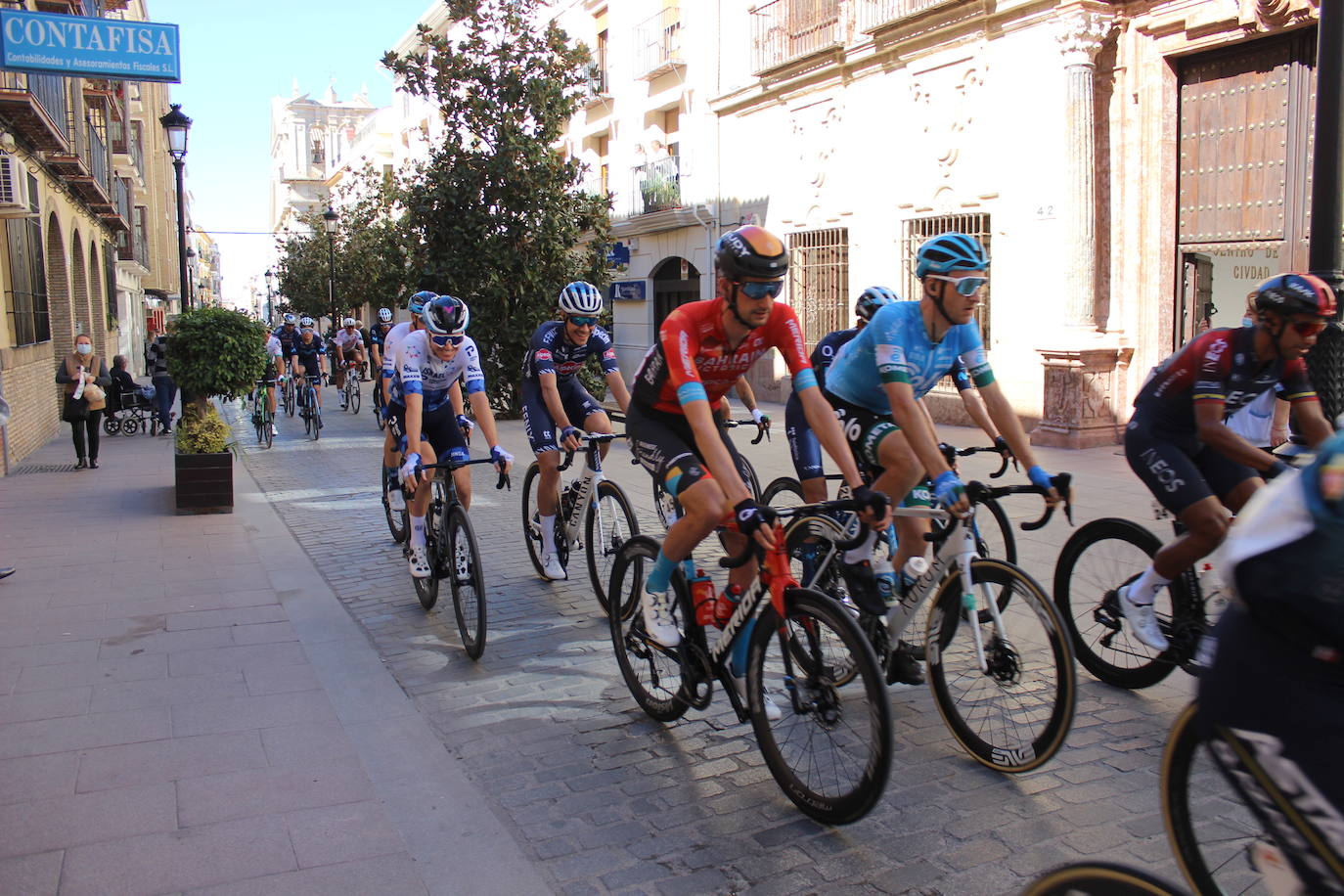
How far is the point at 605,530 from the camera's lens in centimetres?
669

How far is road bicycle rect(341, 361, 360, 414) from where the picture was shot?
73.4 ft

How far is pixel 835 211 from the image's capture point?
19312 mm

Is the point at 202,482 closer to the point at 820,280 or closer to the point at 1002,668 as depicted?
the point at 1002,668

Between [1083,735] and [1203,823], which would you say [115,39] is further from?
[1203,823]

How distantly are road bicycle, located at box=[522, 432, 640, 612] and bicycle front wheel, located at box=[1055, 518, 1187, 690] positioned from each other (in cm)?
243

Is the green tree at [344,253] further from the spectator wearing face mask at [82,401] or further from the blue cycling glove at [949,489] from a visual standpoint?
the blue cycling glove at [949,489]

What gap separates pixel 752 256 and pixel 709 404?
2.17 ft

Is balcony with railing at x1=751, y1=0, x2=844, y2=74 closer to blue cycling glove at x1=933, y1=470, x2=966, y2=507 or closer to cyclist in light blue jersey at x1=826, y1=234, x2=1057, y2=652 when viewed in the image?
cyclist in light blue jersey at x1=826, y1=234, x2=1057, y2=652

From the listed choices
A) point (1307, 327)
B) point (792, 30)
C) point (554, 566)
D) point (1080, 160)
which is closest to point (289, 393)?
point (792, 30)

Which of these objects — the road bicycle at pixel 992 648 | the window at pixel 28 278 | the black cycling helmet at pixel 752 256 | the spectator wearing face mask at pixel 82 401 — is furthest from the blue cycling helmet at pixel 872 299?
the window at pixel 28 278

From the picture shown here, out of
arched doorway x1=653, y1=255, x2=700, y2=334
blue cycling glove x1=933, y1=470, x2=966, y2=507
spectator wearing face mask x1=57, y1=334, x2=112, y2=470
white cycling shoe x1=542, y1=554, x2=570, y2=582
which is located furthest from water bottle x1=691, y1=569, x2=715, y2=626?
arched doorway x1=653, y1=255, x2=700, y2=334

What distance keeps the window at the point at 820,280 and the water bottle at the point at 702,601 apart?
1536 centimetres

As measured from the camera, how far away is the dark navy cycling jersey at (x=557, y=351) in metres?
7.00

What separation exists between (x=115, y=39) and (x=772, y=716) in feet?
30.1
